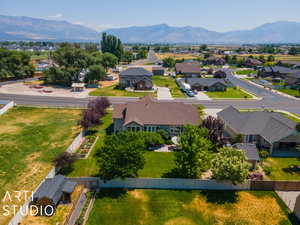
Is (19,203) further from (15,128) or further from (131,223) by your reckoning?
(15,128)

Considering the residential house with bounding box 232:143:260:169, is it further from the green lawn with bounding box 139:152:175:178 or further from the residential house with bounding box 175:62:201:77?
the residential house with bounding box 175:62:201:77

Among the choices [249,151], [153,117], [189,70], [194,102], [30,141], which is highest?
[189,70]

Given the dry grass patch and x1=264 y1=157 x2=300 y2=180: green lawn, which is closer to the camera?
the dry grass patch

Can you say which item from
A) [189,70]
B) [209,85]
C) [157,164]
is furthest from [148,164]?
[189,70]

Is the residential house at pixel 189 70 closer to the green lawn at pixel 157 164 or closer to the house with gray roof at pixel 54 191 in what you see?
the green lawn at pixel 157 164

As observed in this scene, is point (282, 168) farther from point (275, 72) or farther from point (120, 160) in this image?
point (275, 72)

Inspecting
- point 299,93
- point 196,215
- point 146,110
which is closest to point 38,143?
point 146,110

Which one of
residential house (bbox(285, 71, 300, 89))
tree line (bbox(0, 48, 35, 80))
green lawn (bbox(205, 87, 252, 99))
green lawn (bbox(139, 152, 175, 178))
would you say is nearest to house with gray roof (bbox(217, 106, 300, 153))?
green lawn (bbox(139, 152, 175, 178))
